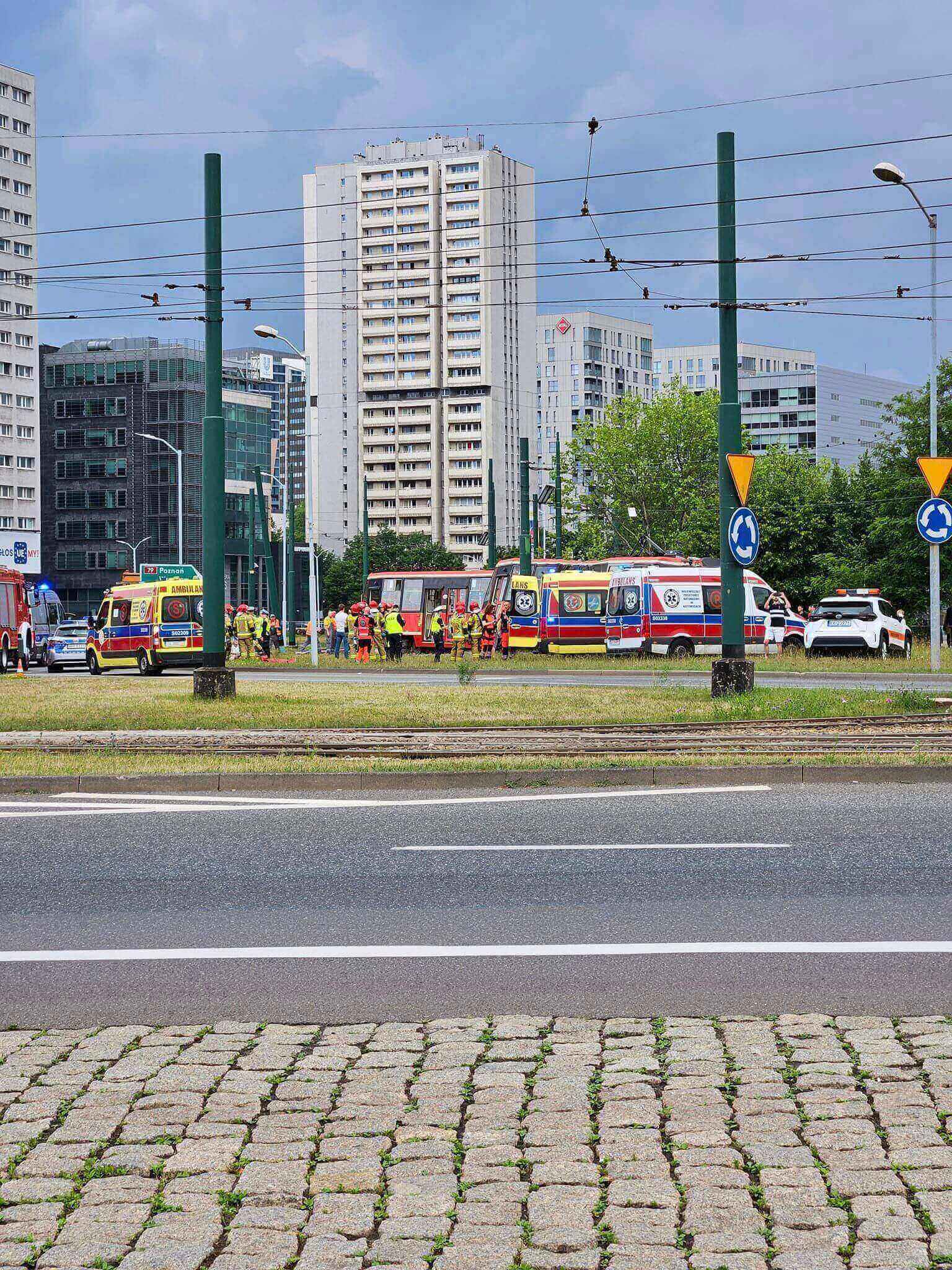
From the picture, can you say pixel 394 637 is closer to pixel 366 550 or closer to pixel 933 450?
pixel 933 450

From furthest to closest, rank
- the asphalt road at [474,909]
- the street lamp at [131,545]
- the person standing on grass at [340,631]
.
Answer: the street lamp at [131,545] < the person standing on grass at [340,631] < the asphalt road at [474,909]

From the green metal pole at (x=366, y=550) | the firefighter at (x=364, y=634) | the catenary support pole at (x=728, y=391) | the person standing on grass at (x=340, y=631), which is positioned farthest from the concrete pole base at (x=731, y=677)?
the green metal pole at (x=366, y=550)

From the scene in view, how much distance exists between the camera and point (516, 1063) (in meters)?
4.81

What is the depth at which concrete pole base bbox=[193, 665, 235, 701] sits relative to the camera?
70.0ft

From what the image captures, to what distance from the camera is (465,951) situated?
646cm

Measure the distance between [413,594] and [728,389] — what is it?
37.8 metres

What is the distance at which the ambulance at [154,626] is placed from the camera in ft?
123

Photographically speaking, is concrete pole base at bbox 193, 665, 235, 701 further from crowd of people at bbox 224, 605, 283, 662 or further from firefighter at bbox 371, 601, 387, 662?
crowd of people at bbox 224, 605, 283, 662

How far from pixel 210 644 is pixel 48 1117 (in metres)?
17.0

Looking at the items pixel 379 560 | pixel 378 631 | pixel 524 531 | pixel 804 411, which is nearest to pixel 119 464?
pixel 379 560

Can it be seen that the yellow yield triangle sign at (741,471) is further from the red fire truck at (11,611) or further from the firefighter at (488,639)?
the red fire truck at (11,611)

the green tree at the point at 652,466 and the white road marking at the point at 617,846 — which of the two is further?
the green tree at the point at 652,466

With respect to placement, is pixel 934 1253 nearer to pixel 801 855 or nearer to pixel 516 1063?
pixel 516 1063

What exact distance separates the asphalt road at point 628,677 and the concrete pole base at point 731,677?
317 cm
